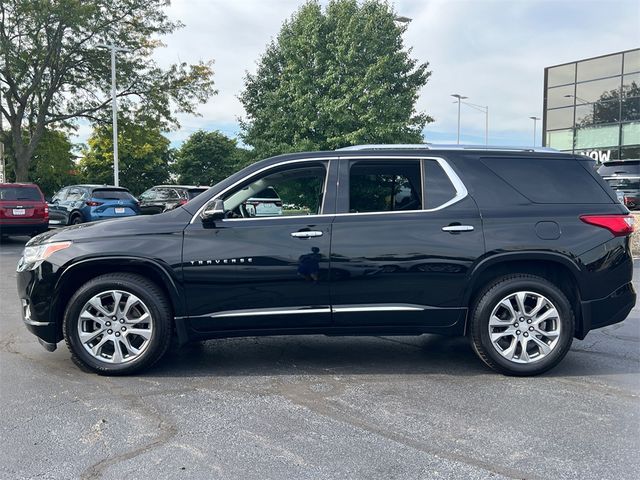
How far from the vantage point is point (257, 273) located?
14.4 ft

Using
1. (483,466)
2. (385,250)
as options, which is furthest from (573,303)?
(483,466)

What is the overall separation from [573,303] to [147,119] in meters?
25.2

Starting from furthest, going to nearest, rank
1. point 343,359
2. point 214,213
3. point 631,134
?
point 631,134 → point 343,359 → point 214,213

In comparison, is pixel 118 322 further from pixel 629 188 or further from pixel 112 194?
pixel 629 188

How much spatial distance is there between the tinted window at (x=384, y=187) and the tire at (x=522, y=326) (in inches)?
38.3

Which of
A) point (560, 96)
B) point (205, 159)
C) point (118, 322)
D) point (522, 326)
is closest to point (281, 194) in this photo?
point (118, 322)

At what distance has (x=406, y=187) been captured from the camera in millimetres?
4648

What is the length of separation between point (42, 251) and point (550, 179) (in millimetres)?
4128

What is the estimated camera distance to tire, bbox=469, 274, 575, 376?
4.48 m

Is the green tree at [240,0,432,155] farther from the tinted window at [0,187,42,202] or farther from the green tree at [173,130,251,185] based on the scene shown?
the green tree at [173,130,251,185]

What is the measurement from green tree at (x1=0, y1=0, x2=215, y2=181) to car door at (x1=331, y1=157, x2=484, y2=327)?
22305 millimetres

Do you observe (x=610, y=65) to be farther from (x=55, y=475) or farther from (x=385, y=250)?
(x=55, y=475)

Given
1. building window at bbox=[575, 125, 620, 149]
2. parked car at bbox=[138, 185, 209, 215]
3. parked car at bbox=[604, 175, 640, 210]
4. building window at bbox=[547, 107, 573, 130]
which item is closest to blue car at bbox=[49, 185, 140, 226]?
parked car at bbox=[138, 185, 209, 215]

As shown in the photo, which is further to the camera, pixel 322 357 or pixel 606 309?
pixel 322 357
